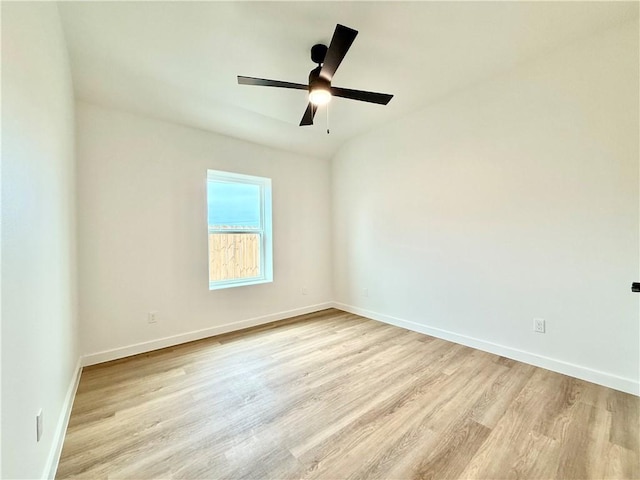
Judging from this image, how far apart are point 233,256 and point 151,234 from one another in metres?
1.03

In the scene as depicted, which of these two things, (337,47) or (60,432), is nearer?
(60,432)

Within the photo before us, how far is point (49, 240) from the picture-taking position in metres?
1.53

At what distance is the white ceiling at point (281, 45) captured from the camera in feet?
6.02

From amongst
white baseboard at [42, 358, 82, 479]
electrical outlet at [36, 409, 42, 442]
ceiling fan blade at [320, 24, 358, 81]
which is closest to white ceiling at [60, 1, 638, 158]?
ceiling fan blade at [320, 24, 358, 81]

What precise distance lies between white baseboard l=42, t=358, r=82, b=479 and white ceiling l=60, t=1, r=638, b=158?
2498 millimetres

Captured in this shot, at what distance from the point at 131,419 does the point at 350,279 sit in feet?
9.96

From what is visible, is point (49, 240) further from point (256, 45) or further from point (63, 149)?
point (256, 45)

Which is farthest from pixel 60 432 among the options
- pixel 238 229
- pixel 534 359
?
pixel 534 359

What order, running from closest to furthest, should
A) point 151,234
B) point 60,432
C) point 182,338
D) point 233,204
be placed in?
point 60,432, point 151,234, point 182,338, point 233,204

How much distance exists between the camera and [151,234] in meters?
2.85

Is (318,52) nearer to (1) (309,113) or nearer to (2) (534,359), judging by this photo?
(1) (309,113)

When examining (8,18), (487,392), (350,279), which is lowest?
(487,392)

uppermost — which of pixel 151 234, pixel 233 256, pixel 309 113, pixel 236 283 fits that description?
pixel 309 113

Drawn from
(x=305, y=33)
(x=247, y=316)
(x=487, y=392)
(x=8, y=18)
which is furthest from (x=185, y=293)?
(x=487, y=392)
